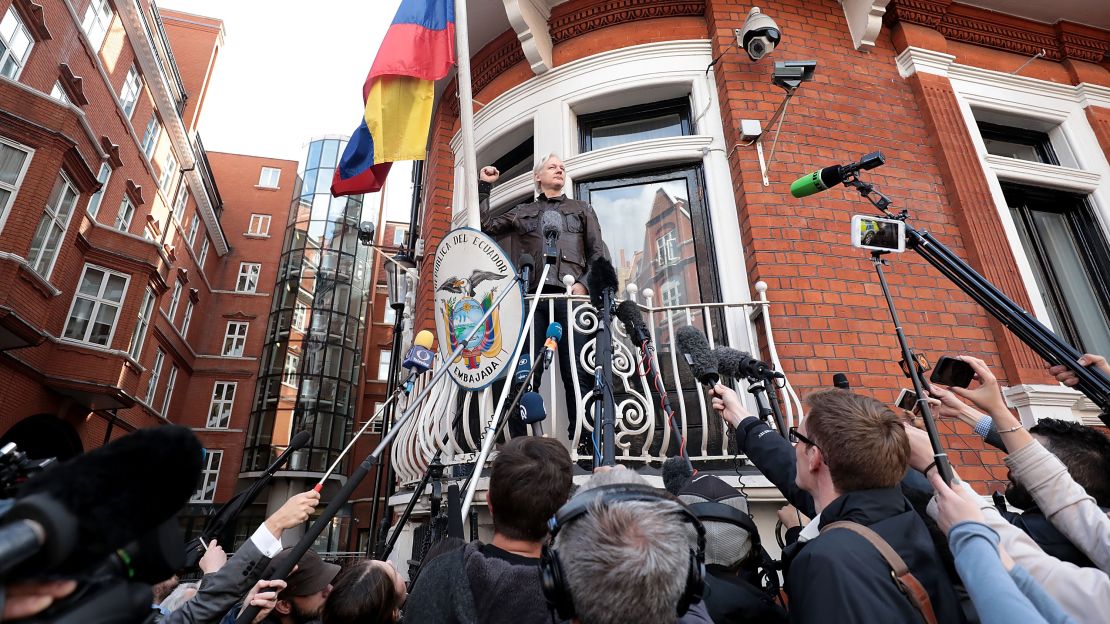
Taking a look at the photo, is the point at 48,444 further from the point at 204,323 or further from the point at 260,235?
the point at 260,235

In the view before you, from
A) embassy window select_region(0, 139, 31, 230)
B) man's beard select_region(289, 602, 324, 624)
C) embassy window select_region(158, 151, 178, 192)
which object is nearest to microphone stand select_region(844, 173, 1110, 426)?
man's beard select_region(289, 602, 324, 624)

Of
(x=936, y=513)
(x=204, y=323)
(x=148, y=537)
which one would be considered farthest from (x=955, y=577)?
(x=204, y=323)

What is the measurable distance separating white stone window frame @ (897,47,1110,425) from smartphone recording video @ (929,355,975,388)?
13.9 ft

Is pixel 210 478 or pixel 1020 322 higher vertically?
pixel 1020 322

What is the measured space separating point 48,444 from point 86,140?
7.20 metres

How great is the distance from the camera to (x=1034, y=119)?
6203 mm

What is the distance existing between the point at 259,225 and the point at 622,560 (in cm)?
3381

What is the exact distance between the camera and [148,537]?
719mm

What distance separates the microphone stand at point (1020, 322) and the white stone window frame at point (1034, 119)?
12.6 feet

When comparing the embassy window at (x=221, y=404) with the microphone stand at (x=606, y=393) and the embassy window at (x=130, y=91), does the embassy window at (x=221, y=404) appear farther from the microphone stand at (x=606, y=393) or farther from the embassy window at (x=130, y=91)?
the microphone stand at (x=606, y=393)

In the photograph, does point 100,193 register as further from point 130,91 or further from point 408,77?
point 408,77

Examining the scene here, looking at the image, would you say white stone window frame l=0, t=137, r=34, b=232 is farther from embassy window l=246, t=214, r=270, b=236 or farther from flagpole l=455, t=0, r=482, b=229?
embassy window l=246, t=214, r=270, b=236

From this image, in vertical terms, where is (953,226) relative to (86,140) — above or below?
below

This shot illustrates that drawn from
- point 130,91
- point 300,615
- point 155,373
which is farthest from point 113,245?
point 300,615
